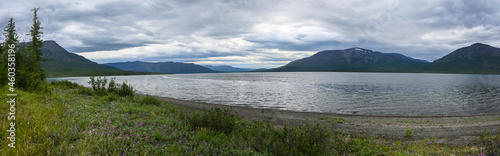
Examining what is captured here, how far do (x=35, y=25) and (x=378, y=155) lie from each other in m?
54.6

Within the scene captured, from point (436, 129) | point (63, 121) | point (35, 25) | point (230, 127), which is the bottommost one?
point (436, 129)

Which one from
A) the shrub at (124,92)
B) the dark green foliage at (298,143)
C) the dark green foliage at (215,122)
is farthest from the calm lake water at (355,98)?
the dark green foliage at (298,143)

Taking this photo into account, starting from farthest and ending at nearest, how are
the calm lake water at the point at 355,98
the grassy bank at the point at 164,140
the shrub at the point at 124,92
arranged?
the calm lake water at the point at 355,98 < the shrub at the point at 124,92 < the grassy bank at the point at 164,140

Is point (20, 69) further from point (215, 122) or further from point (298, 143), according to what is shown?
point (298, 143)

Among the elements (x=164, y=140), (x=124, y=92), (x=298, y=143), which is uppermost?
(x=124, y=92)

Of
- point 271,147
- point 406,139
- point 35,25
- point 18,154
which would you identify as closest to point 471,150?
point 406,139

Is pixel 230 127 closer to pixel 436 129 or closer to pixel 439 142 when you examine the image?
pixel 439 142

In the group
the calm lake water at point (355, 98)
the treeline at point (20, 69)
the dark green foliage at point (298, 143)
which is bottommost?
the calm lake water at point (355, 98)

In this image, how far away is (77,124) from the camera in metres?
8.27

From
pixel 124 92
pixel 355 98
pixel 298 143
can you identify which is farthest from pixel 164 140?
pixel 355 98

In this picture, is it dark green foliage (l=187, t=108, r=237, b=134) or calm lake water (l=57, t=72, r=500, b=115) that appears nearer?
dark green foliage (l=187, t=108, r=237, b=134)

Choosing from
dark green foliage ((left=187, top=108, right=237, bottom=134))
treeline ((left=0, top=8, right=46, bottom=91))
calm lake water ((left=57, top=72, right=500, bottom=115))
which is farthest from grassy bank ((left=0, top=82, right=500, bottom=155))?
calm lake water ((left=57, top=72, right=500, bottom=115))

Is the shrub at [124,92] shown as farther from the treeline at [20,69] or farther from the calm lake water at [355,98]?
the calm lake water at [355,98]

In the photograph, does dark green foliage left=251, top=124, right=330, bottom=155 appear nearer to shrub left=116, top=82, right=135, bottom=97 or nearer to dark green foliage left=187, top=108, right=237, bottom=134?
dark green foliage left=187, top=108, right=237, bottom=134
